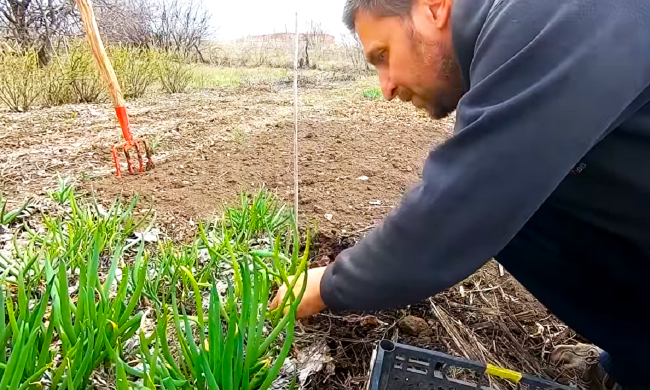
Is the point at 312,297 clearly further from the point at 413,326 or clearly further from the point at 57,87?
the point at 57,87

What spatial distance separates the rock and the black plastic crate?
231mm

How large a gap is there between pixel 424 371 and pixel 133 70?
8340mm

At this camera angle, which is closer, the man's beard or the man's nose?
the man's beard

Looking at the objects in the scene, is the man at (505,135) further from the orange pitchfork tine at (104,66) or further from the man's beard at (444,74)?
the orange pitchfork tine at (104,66)

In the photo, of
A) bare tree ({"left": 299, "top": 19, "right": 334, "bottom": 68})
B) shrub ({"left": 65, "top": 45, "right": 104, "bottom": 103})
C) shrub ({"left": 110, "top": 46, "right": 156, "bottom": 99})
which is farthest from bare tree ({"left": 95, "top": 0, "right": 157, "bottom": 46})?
shrub ({"left": 65, "top": 45, "right": 104, "bottom": 103})

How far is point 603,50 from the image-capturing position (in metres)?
0.76

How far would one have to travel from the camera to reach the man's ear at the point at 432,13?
3.30ft

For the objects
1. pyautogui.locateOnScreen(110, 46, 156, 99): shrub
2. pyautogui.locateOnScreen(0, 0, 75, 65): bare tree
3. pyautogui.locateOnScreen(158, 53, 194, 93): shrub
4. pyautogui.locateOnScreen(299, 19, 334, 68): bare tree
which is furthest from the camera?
pyautogui.locateOnScreen(299, 19, 334, 68): bare tree

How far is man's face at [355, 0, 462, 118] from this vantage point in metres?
1.02

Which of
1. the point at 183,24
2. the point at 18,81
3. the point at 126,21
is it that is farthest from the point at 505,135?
the point at 183,24

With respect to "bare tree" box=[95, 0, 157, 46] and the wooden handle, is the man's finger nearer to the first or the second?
the wooden handle

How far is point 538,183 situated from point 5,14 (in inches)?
549

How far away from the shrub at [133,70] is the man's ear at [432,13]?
8.00 metres

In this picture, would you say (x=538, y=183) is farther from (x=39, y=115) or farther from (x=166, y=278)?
(x=39, y=115)
